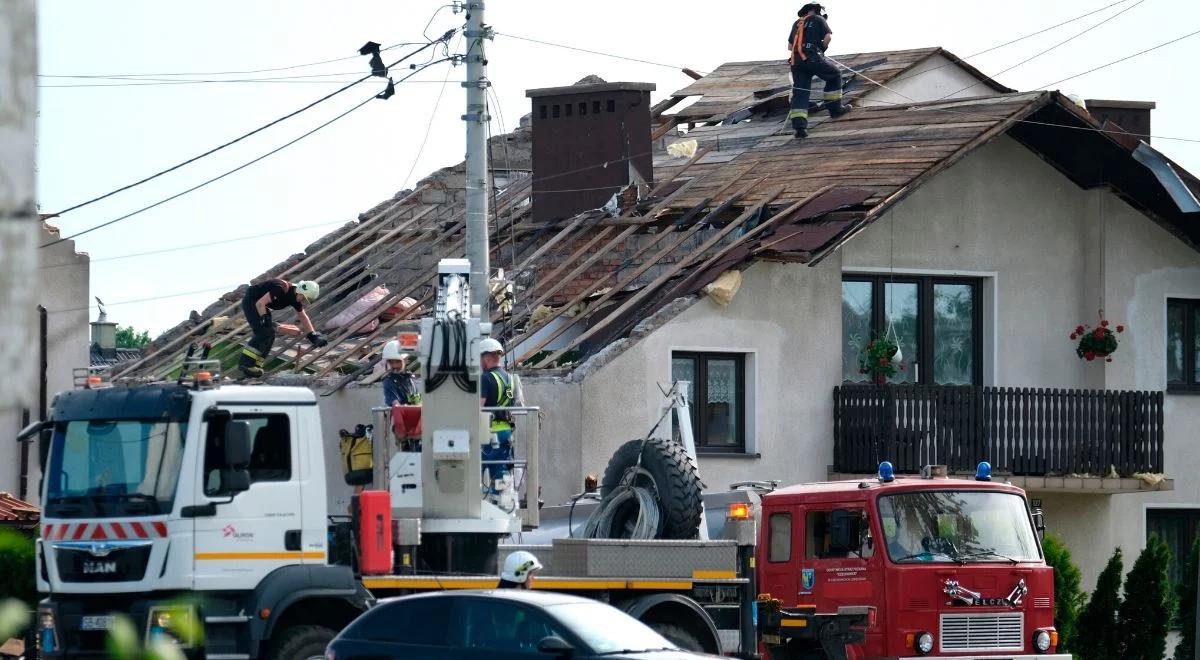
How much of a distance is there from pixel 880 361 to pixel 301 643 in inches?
→ 526

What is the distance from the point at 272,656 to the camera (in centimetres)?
1223

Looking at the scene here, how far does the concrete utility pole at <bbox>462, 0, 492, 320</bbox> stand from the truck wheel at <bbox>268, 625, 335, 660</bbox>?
6.00 meters

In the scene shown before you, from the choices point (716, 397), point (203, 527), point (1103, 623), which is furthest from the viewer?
point (716, 397)

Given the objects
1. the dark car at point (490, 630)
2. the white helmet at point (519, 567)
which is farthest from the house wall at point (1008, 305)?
the dark car at point (490, 630)

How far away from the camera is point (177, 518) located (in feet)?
39.9

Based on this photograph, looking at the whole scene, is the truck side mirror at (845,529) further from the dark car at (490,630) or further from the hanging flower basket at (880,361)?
the hanging flower basket at (880,361)

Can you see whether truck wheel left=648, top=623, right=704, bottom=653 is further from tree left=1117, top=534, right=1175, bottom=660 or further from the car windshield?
tree left=1117, top=534, right=1175, bottom=660

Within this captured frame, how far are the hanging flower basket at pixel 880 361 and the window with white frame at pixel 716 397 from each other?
186 centimetres

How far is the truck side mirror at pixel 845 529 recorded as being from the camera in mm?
15180

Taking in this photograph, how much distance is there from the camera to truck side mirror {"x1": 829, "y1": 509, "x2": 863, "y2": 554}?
15.2 meters

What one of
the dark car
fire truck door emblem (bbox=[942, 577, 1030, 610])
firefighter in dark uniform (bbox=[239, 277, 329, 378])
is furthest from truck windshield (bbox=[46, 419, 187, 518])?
firefighter in dark uniform (bbox=[239, 277, 329, 378])

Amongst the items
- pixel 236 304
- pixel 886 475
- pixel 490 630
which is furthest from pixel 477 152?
pixel 236 304

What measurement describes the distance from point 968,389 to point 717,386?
354cm

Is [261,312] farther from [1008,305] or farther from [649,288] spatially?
[1008,305]
